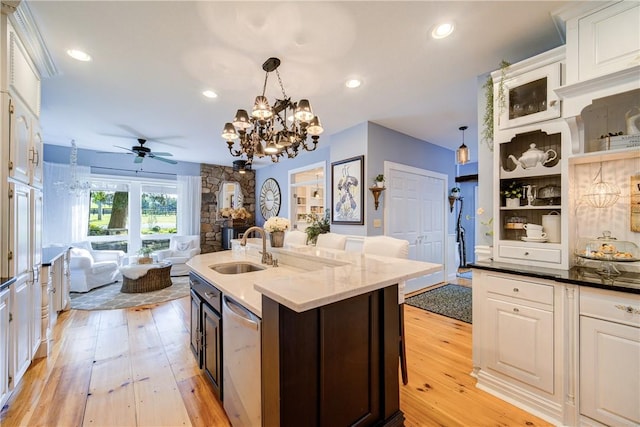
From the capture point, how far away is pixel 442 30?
1.87 m

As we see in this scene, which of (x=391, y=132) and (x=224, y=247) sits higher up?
(x=391, y=132)

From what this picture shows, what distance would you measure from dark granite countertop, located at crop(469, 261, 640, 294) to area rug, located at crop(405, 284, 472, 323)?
1551 millimetres

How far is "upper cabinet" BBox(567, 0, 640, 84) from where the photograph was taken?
1.49 m

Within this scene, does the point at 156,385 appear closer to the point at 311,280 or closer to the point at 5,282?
the point at 5,282

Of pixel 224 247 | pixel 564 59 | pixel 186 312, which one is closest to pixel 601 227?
pixel 564 59

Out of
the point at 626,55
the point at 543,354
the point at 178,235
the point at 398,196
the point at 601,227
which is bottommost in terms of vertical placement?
the point at 543,354

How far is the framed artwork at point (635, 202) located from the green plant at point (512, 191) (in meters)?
0.59

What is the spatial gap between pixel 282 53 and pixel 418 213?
3371 millimetres

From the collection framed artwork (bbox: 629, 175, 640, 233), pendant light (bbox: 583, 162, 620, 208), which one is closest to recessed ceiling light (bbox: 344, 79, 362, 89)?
pendant light (bbox: 583, 162, 620, 208)

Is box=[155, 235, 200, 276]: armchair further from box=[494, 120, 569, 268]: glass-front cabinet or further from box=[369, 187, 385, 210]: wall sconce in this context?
box=[494, 120, 569, 268]: glass-front cabinet

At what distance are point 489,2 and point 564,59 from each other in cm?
69

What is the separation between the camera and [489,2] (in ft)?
5.33

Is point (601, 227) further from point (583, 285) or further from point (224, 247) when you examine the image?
point (224, 247)

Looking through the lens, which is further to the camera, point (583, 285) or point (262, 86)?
point (262, 86)
